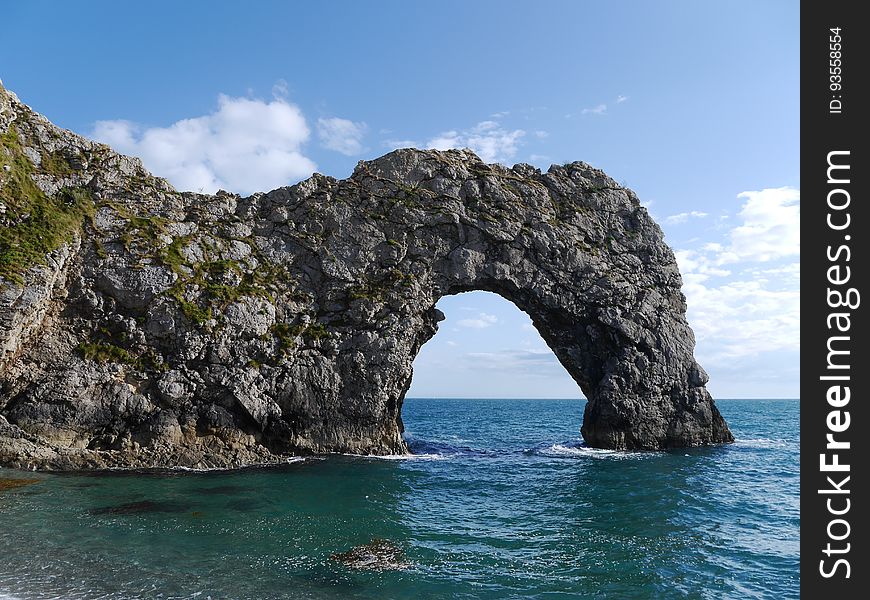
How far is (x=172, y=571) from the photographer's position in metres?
14.6

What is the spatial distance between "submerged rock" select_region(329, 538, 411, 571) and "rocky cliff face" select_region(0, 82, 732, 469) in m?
18.5

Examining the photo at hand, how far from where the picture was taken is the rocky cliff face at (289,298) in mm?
31625

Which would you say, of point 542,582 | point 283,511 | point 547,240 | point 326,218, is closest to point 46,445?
point 283,511

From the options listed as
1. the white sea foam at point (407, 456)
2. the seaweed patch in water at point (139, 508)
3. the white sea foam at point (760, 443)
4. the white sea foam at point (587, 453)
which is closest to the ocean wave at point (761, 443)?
the white sea foam at point (760, 443)

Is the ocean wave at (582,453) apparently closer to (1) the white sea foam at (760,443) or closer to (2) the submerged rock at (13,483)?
(1) the white sea foam at (760,443)

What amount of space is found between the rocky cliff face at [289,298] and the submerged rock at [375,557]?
1852cm

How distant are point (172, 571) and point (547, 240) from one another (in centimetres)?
3702

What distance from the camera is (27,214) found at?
32906 millimetres

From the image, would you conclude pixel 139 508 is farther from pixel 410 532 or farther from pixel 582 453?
pixel 582 453

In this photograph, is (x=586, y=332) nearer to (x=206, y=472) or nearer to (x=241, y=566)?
(x=206, y=472)

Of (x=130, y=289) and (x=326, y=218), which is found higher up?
(x=326, y=218)

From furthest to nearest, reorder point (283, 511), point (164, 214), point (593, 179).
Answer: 1. point (593, 179)
2. point (164, 214)
3. point (283, 511)

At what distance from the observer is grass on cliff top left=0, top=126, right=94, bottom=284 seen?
30828 millimetres

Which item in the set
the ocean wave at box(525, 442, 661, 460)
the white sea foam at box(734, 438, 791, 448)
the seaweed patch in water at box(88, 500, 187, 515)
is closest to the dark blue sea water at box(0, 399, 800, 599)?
the seaweed patch in water at box(88, 500, 187, 515)
